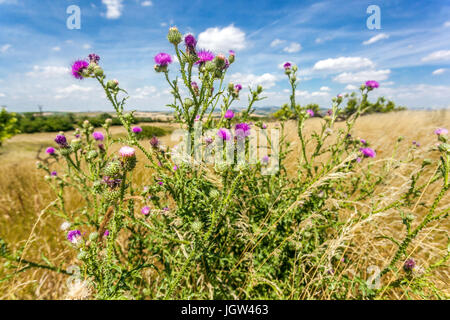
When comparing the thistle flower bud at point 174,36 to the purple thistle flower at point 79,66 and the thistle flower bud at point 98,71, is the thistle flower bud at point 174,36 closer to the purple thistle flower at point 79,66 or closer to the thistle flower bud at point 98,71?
the thistle flower bud at point 98,71

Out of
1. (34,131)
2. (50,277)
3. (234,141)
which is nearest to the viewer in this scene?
(234,141)

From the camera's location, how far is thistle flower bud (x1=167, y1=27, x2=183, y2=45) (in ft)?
5.71

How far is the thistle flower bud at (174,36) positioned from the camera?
174 cm

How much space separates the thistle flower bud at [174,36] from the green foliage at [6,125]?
1562 cm

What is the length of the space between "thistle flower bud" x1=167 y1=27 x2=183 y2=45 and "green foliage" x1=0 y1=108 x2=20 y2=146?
15.6 meters

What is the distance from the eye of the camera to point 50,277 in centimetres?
288

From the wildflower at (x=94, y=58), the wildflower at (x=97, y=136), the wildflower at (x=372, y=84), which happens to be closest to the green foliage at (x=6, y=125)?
the wildflower at (x=97, y=136)

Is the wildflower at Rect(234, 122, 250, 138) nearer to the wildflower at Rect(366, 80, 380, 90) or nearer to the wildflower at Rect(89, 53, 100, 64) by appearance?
the wildflower at Rect(89, 53, 100, 64)

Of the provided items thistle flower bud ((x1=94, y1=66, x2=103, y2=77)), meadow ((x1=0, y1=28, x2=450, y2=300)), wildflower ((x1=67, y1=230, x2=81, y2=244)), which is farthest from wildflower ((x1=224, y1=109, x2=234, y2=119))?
wildflower ((x1=67, y1=230, x2=81, y2=244))

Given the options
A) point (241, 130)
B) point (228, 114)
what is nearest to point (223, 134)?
point (241, 130)
